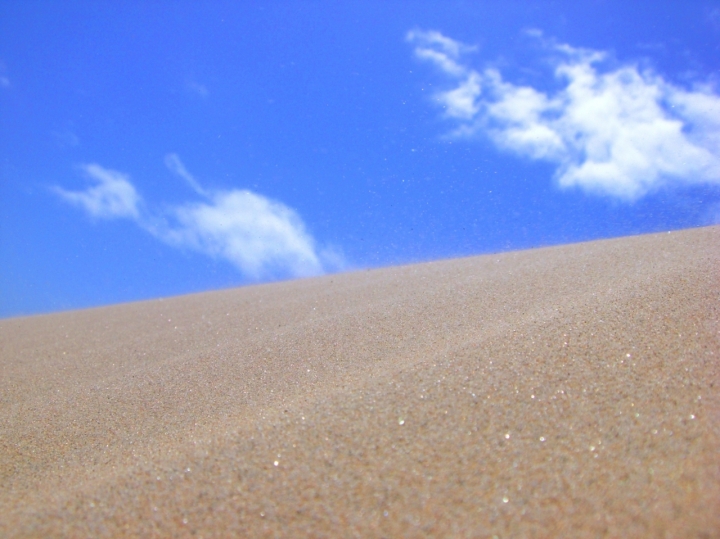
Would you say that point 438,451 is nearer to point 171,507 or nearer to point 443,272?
point 171,507

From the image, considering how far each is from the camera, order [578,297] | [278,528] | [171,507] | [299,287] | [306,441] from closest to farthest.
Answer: [278,528]
[171,507]
[306,441]
[578,297]
[299,287]

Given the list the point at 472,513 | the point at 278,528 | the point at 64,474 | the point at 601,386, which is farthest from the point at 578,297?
the point at 64,474

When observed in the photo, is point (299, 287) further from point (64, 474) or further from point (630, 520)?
point (630, 520)

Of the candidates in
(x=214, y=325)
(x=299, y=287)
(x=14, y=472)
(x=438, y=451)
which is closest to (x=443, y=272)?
(x=299, y=287)

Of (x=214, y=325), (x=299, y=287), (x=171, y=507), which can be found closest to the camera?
(x=171, y=507)

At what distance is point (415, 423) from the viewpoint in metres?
1.64

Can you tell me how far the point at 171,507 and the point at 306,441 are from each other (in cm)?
39

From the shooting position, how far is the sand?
1.34 m

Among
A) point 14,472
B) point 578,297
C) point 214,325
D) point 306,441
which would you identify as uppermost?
point 214,325

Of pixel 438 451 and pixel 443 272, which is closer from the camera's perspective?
pixel 438 451

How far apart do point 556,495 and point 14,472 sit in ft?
5.79

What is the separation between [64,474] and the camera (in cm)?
185

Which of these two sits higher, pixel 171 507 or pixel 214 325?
pixel 214 325

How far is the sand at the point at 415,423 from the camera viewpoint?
1339 millimetres
